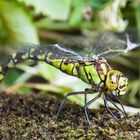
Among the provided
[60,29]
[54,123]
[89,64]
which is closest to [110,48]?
[89,64]

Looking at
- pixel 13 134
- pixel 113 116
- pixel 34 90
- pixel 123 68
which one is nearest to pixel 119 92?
pixel 113 116

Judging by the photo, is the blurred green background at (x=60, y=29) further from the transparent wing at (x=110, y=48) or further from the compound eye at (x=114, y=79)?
the compound eye at (x=114, y=79)

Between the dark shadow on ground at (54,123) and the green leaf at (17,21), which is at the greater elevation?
the green leaf at (17,21)

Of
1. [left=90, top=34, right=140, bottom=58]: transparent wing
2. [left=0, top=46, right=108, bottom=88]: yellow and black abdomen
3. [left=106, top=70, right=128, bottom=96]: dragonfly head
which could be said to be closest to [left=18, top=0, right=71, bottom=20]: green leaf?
[left=90, top=34, right=140, bottom=58]: transparent wing

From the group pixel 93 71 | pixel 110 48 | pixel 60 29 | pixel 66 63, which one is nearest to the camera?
pixel 93 71

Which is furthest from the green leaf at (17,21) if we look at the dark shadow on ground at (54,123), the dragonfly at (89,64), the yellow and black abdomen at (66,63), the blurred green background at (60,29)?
the dark shadow on ground at (54,123)

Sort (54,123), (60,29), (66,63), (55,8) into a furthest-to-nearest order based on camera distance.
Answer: (60,29), (55,8), (66,63), (54,123)

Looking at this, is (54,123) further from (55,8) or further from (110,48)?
(55,8)

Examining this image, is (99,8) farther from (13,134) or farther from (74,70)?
(13,134)
